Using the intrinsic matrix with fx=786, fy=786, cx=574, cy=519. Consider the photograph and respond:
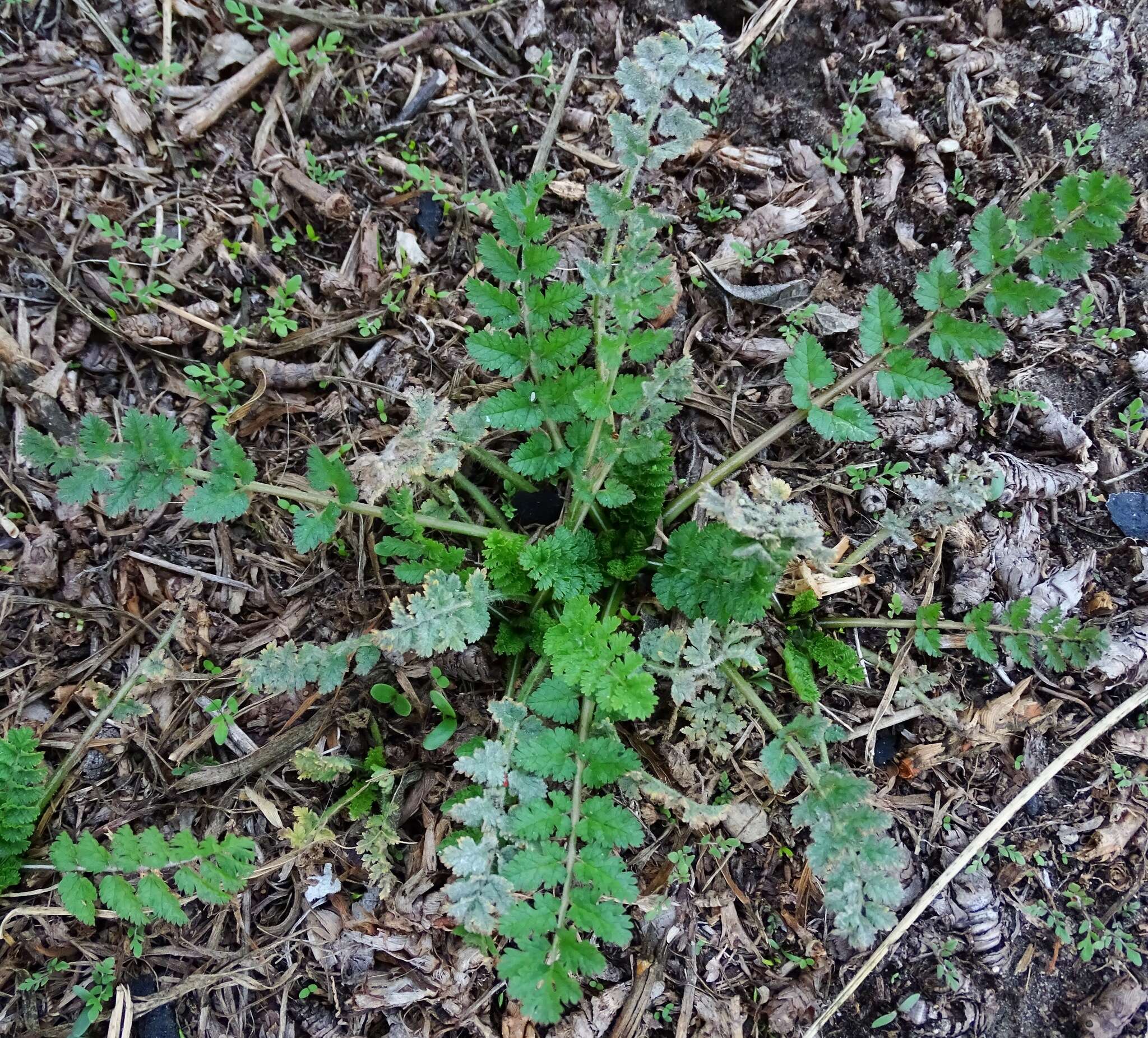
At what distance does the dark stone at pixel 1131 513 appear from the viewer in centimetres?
319

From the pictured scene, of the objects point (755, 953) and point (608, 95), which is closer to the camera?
point (755, 953)

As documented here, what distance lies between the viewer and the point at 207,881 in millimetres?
2330

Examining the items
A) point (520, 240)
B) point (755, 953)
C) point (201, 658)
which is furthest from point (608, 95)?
point (755, 953)

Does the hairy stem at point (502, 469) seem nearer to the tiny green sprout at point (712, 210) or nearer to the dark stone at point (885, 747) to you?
the tiny green sprout at point (712, 210)

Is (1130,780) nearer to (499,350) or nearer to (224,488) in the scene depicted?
(499,350)

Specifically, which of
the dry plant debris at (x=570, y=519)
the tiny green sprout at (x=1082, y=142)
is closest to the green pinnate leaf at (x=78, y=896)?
the dry plant debris at (x=570, y=519)

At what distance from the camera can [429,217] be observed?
340cm

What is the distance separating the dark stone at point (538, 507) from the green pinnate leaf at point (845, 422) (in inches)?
40.5

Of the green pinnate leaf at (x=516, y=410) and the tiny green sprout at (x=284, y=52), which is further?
the tiny green sprout at (x=284, y=52)

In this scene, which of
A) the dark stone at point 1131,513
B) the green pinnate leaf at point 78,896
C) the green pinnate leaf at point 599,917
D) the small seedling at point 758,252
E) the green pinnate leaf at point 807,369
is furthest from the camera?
the small seedling at point 758,252

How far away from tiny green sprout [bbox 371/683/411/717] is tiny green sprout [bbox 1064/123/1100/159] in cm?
358

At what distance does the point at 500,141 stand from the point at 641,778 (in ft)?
8.96

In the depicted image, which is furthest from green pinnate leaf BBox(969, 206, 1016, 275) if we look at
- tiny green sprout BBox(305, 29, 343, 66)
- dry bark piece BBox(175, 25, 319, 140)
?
dry bark piece BBox(175, 25, 319, 140)

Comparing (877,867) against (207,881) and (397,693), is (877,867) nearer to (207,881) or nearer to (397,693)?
(397,693)
